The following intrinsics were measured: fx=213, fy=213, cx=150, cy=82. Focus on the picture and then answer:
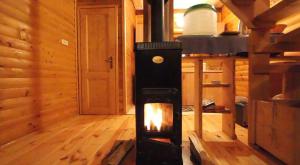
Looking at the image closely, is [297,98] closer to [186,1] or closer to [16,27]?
[16,27]

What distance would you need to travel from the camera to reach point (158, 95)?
1.45 metres

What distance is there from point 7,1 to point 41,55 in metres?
0.75

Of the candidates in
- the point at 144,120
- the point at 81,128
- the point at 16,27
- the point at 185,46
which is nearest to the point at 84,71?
the point at 81,128

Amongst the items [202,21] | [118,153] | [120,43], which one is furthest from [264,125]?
[120,43]

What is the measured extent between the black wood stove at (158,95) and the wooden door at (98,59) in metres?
2.37

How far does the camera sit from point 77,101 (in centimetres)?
380

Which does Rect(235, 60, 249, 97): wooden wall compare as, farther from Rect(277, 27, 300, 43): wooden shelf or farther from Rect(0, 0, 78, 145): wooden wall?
Rect(0, 0, 78, 145): wooden wall

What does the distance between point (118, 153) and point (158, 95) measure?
56cm

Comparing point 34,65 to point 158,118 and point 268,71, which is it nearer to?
point 158,118

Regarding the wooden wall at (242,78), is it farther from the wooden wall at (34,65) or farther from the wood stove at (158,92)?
the wooden wall at (34,65)

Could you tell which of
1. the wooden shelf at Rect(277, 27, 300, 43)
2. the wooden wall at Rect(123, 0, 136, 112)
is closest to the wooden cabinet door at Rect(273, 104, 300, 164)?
the wooden shelf at Rect(277, 27, 300, 43)

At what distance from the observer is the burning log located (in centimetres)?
145

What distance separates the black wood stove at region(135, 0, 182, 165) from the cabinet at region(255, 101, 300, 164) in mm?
697

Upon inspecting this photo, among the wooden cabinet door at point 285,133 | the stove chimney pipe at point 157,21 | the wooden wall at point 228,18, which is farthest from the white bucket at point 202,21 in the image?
the wooden wall at point 228,18
